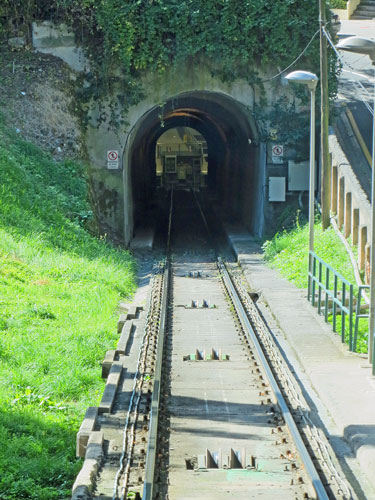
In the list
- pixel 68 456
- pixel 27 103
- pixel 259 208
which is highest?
pixel 27 103

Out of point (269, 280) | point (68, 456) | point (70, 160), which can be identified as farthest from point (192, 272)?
point (68, 456)

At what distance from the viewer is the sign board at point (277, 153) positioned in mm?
26766

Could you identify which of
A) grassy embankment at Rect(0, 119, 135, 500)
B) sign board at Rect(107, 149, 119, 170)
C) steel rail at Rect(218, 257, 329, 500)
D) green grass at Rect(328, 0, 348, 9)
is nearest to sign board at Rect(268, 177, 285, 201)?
sign board at Rect(107, 149, 119, 170)

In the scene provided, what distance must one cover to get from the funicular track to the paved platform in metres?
0.24

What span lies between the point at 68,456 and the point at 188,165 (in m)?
43.2

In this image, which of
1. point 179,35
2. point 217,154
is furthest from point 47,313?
point 217,154

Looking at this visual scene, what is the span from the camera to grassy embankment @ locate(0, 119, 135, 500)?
8.99 metres

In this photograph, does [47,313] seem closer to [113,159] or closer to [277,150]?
[113,159]

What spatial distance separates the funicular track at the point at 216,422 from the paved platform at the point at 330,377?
0.24 m

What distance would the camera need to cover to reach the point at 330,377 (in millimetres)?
11656

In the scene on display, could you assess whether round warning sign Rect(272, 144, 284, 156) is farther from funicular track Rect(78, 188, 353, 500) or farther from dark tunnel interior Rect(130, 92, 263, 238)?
funicular track Rect(78, 188, 353, 500)

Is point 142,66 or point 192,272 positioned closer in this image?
point 192,272

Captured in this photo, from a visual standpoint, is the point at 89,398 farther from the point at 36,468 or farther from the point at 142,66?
the point at 142,66

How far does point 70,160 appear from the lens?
2544 centimetres
